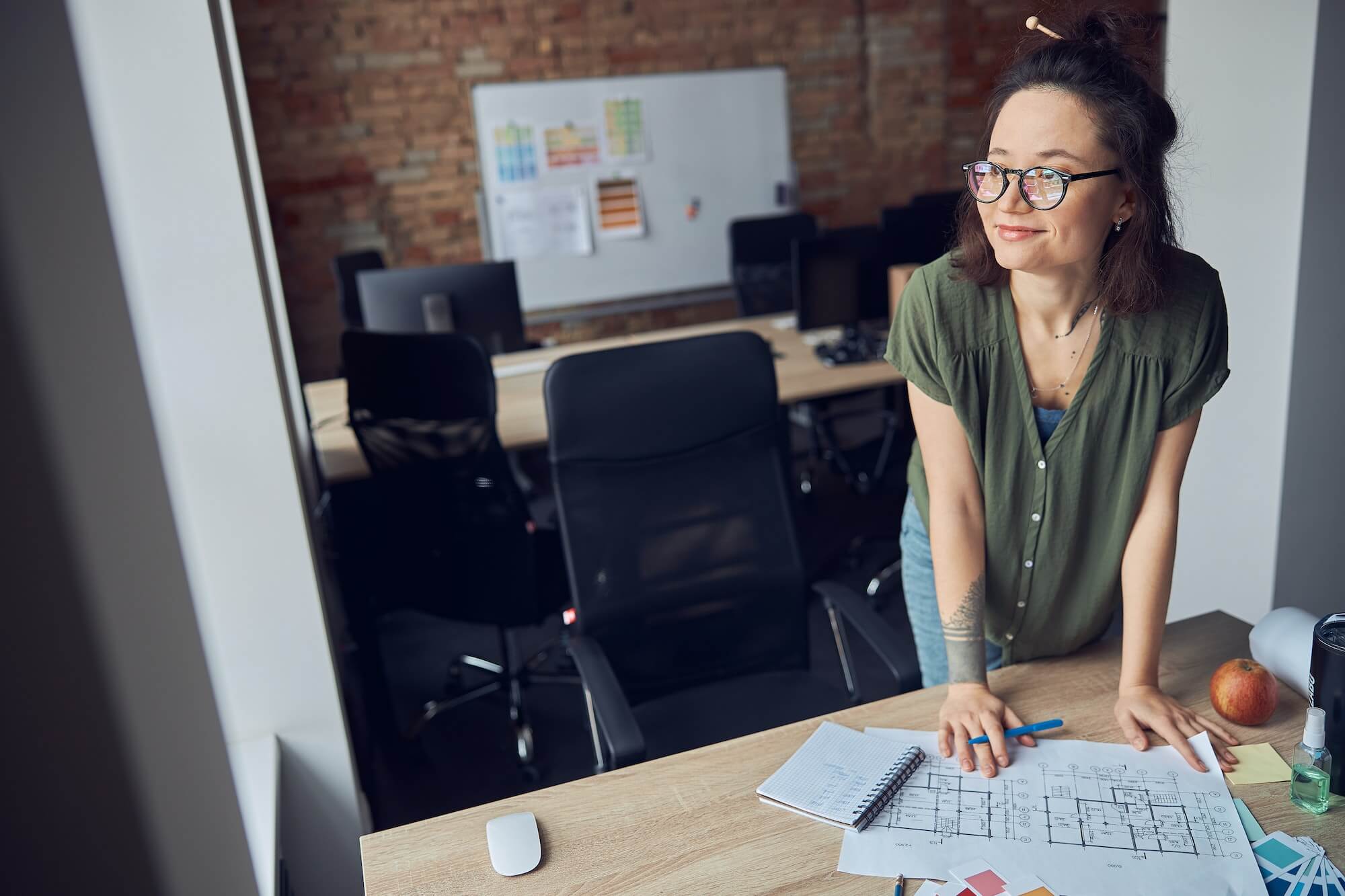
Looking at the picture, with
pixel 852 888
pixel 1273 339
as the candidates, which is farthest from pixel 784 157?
pixel 852 888

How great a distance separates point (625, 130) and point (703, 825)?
5.00m

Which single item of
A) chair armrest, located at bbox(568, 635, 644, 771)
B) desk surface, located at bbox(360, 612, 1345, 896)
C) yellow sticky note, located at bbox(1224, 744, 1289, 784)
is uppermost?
desk surface, located at bbox(360, 612, 1345, 896)

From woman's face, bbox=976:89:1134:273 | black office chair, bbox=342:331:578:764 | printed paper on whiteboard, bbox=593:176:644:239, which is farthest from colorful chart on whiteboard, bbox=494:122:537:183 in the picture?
woman's face, bbox=976:89:1134:273

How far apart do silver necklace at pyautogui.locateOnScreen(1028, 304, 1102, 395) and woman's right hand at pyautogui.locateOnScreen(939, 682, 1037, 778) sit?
0.40m

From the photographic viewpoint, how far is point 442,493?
8.03ft

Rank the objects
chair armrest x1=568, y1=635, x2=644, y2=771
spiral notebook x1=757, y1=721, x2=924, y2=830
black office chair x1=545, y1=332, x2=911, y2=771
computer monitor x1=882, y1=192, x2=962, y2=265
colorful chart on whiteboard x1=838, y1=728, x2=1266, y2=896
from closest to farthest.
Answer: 1. colorful chart on whiteboard x1=838, y1=728, x2=1266, y2=896
2. spiral notebook x1=757, y1=721, x2=924, y2=830
3. chair armrest x1=568, y1=635, x2=644, y2=771
4. black office chair x1=545, y1=332, x2=911, y2=771
5. computer monitor x1=882, y1=192, x2=962, y2=265

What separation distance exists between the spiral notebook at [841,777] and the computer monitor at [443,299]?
234cm

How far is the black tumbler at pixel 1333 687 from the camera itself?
1.08 m

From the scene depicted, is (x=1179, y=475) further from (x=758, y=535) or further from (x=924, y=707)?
(x=758, y=535)

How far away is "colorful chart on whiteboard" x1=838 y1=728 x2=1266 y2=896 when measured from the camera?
3.36 feet

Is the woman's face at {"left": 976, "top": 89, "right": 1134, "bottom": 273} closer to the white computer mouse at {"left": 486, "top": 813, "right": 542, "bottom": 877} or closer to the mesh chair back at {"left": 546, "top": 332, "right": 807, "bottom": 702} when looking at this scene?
the mesh chair back at {"left": 546, "top": 332, "right": 807, "bottom": 702}

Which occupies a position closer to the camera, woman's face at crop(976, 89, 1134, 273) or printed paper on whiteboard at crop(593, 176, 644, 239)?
woman's face at crop(976, 89, 1134, 273)

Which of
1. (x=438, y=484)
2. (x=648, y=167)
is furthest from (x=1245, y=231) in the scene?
(x=648, y=167)

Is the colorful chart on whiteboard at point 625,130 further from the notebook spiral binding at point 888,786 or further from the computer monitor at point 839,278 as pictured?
the notebook spiral binding at point 888,786
